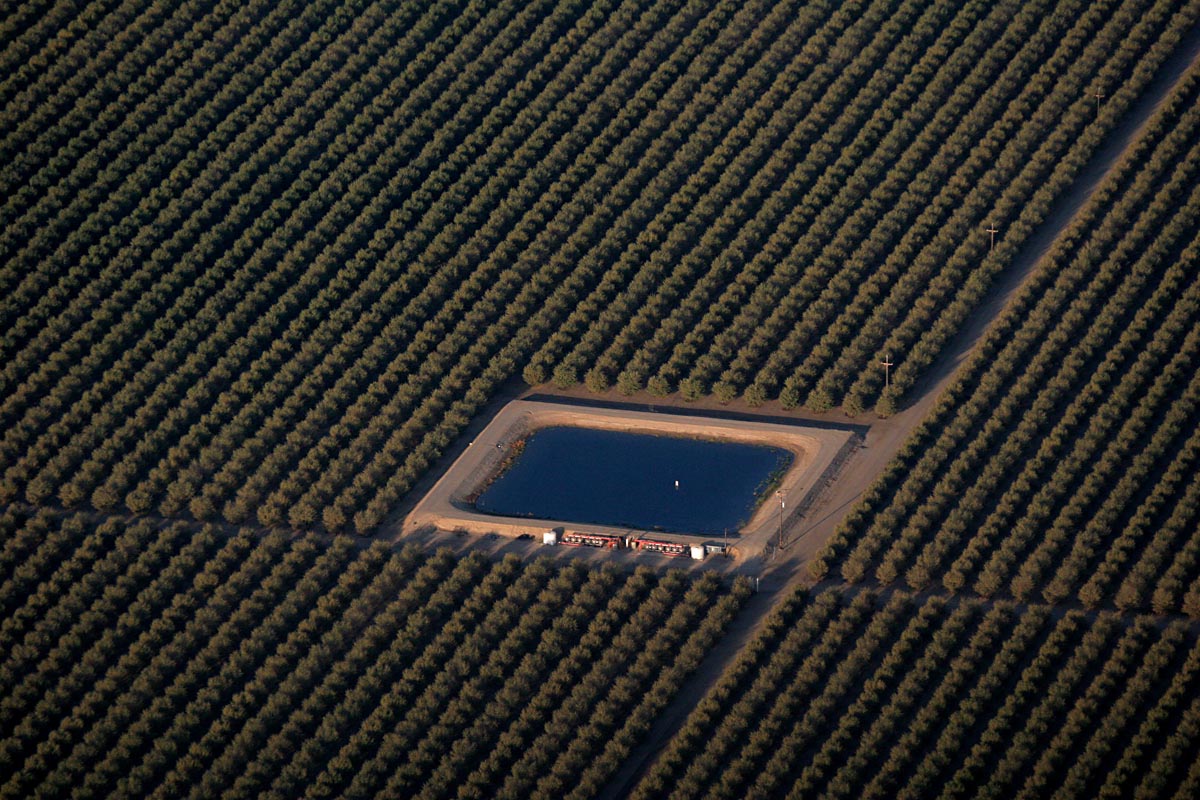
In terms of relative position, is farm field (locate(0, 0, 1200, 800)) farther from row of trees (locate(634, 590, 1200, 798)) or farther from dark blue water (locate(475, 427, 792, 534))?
dark blue water (locate(475, 427, 792, 534))

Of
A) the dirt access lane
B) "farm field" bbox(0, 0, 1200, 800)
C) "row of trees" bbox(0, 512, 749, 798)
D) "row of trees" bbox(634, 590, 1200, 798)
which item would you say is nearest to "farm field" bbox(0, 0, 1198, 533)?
"farm field" bbox(0, 0, 1200, 800)

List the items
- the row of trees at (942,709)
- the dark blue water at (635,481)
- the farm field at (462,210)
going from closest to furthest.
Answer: the row of trees at (942,709) → the dark blue water at (635,481) → the farm field at (462,210)

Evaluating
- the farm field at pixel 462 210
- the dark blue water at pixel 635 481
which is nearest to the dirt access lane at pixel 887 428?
the farm field at pixel 462 210

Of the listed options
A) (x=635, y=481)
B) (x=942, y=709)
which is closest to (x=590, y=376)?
(x=635, y=481)

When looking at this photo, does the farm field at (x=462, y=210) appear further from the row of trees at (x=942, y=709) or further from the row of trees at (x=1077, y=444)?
the row of trees at (x=942, y=709)

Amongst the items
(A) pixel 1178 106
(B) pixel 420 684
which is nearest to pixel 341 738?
(B) pixel 420 684

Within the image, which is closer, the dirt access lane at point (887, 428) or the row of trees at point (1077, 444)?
the dirt access lane at point (887, 428)

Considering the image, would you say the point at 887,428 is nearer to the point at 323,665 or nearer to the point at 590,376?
the point at 590,376
